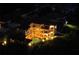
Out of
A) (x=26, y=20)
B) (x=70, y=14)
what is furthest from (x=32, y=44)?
(x=70, y=14)

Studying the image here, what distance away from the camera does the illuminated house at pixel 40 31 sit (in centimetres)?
411

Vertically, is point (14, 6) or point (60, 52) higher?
point (14, 6)

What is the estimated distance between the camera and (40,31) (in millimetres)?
4129

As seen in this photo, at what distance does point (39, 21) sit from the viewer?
4.10 m

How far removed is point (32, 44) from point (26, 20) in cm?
31

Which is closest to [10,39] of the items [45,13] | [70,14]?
[45,13]

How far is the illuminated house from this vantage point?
13.5ft

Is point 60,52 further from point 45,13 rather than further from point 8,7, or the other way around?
point 8,7
